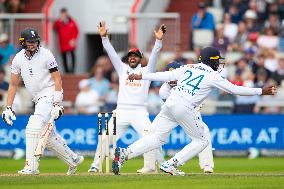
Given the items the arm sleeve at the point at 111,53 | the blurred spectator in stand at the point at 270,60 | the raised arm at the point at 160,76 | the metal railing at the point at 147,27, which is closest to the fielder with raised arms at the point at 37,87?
the arm sleeve at the point at 111,53

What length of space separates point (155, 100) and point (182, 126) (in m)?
9.76

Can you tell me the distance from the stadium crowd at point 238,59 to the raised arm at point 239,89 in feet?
29.7

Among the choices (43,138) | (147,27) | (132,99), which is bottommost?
(43,138)

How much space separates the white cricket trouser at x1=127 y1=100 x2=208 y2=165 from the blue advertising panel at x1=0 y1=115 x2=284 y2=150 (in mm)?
8264

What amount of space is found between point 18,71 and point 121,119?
2271 mm

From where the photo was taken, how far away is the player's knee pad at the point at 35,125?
1872 cm

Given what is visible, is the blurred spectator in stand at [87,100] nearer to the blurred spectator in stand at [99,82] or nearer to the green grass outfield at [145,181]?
the blurred spectator in stand at [99,82]

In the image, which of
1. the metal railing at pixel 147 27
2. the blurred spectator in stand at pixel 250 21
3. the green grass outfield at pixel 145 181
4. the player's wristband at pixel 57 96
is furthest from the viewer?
the metal railing at pixel 147 27

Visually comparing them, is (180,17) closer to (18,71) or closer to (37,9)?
(37,9)

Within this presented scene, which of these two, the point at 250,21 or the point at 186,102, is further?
the point at 250,21

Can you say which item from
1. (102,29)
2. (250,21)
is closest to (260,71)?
(250,21)

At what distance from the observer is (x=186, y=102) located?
18.2m

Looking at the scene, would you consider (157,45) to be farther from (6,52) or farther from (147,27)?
(6,52)

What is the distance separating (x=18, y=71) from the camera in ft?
62.5
